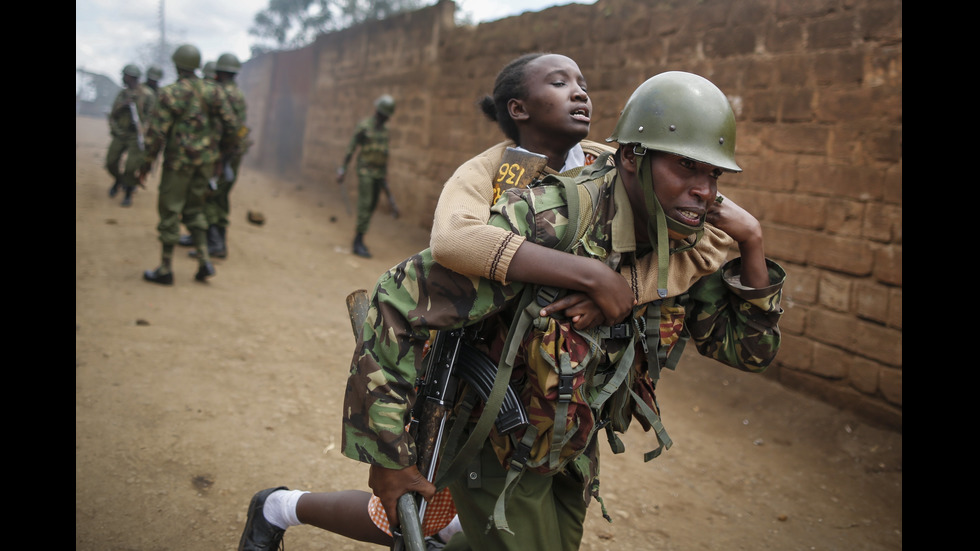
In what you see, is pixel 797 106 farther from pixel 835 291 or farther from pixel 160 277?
pixel 160 277

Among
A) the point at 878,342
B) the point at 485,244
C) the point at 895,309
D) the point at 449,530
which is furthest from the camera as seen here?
the point at 878,342

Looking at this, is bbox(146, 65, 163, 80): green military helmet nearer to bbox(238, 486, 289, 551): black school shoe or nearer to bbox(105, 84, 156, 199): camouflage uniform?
bbox(105, 84, 156, 199): camouflage uniform

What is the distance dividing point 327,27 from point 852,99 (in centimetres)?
2590

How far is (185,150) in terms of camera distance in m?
6.59

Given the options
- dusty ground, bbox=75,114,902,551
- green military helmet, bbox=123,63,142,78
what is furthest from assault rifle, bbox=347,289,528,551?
green military helmet, bbox=123,63,142,78

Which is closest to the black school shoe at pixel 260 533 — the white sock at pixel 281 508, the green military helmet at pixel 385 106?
the white sock at pixel 281 508

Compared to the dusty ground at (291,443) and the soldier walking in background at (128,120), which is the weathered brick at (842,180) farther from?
the soldier walking in background at (128,120)

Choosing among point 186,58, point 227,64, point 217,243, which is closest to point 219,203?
point 217,243

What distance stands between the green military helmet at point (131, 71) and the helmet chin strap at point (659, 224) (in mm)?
10479

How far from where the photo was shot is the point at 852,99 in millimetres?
4551

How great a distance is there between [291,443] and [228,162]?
15.3 ft

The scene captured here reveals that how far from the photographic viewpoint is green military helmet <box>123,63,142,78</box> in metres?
10.2

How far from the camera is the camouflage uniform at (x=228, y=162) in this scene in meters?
7.21

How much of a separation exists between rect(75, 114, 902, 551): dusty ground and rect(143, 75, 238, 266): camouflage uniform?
2.01ft
